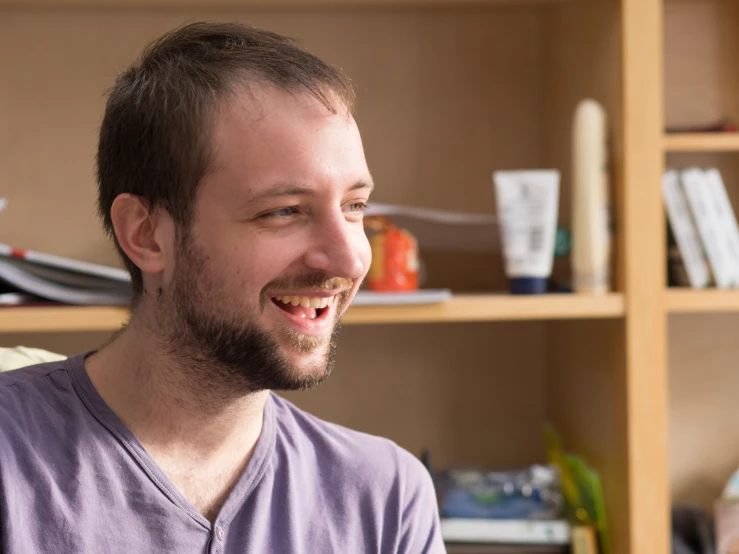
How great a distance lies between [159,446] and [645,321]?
0.71m

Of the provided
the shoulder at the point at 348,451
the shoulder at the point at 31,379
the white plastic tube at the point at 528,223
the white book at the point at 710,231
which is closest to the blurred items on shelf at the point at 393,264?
the white plastic tube at the point at 528,223

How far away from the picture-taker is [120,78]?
0.96 m

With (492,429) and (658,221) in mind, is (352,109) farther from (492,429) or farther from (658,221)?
(492,429)

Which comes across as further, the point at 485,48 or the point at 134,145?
the point at 485,48

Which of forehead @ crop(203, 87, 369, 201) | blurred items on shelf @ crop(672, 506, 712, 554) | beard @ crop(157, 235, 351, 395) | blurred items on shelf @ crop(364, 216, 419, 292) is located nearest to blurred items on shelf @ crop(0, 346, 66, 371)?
beard @ crop(157, 235, 351, 395)

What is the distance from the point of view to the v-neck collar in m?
0.85

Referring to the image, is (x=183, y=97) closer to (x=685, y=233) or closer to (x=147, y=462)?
(x=147, y=462)

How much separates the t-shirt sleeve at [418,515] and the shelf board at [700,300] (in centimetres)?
47

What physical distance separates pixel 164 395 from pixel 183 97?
28 centimetres

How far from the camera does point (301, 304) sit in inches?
34.0

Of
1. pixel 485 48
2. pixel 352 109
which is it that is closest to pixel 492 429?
pixel 485 48

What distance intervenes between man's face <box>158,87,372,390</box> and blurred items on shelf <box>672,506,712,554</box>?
31.3 inches

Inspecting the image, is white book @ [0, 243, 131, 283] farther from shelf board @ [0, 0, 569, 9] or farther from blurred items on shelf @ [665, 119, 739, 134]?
blurred items on shelf @ [665, 119, 739, 134]

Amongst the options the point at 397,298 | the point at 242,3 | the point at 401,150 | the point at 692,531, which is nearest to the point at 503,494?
the point at 692,531
